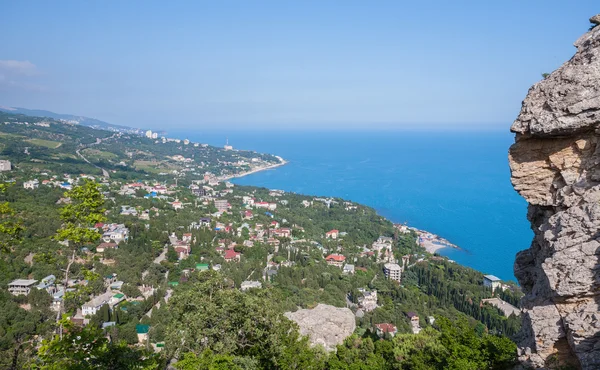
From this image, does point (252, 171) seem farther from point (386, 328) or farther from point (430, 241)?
point (386, 328)

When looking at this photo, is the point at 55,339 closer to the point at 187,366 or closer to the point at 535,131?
the point at 187,366

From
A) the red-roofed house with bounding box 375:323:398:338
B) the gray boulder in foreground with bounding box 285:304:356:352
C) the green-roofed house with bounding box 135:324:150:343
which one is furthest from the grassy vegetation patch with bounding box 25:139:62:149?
the gray boulder in foreground with bounding box 285:304:356:352

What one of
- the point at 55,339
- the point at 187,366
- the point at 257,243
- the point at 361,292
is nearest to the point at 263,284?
the point at 361,292

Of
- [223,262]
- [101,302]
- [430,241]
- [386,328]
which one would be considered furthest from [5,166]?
[430,241]

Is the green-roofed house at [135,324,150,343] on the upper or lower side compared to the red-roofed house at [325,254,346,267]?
upper

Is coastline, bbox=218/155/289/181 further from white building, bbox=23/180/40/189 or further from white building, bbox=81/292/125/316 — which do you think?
white building, bbox=81/292/125/316

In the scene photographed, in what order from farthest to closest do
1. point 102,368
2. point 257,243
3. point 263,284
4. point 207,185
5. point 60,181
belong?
point 207,185, point 60,181, point 257,243, point 263,284, point 102,368

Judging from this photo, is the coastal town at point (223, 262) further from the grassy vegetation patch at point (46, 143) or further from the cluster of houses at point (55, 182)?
the grassy vegetation patch at point (46, 143)

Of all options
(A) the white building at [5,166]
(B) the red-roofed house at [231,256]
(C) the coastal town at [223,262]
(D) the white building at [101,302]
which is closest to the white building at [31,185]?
(C) the coastal town at [223,262]
